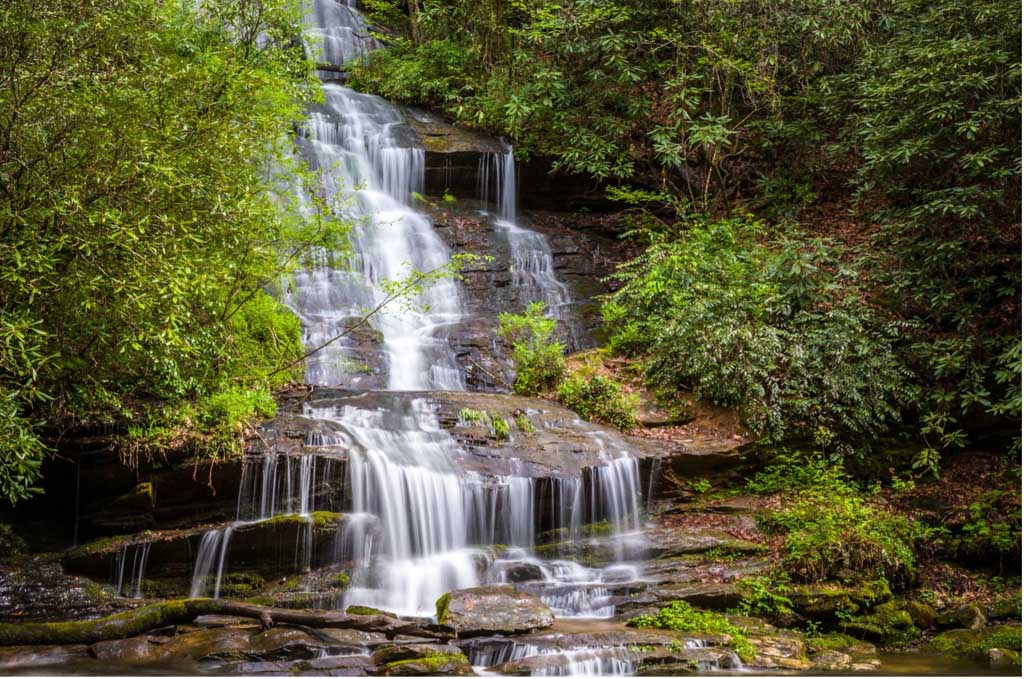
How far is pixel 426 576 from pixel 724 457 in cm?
455

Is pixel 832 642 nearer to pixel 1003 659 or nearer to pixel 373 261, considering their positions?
pixel 1003 659

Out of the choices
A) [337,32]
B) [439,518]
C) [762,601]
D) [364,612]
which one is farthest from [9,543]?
[337,32]

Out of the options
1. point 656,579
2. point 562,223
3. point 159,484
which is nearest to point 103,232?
point 159,484

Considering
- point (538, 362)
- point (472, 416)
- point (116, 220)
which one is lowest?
point (472, 416)

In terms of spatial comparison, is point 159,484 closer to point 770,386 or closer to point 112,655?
point 112,655

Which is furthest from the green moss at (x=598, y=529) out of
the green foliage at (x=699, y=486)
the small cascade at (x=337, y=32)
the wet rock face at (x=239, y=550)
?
the small cascade at (x=337, y=32)

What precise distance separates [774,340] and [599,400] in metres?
2.73

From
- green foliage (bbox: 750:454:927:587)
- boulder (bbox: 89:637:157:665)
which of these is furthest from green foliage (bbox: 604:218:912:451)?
boulder (bbox: 89:637:157:665)

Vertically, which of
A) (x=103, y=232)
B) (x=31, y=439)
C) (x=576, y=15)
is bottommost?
(x=31, y=439)

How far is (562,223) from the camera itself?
60.2 feet

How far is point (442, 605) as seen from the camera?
8039 millimetres

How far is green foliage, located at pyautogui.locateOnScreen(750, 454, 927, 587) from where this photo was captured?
9.20 m

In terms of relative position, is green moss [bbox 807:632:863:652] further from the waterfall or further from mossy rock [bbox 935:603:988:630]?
the waterfall

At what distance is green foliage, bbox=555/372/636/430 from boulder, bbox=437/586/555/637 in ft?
13.1
